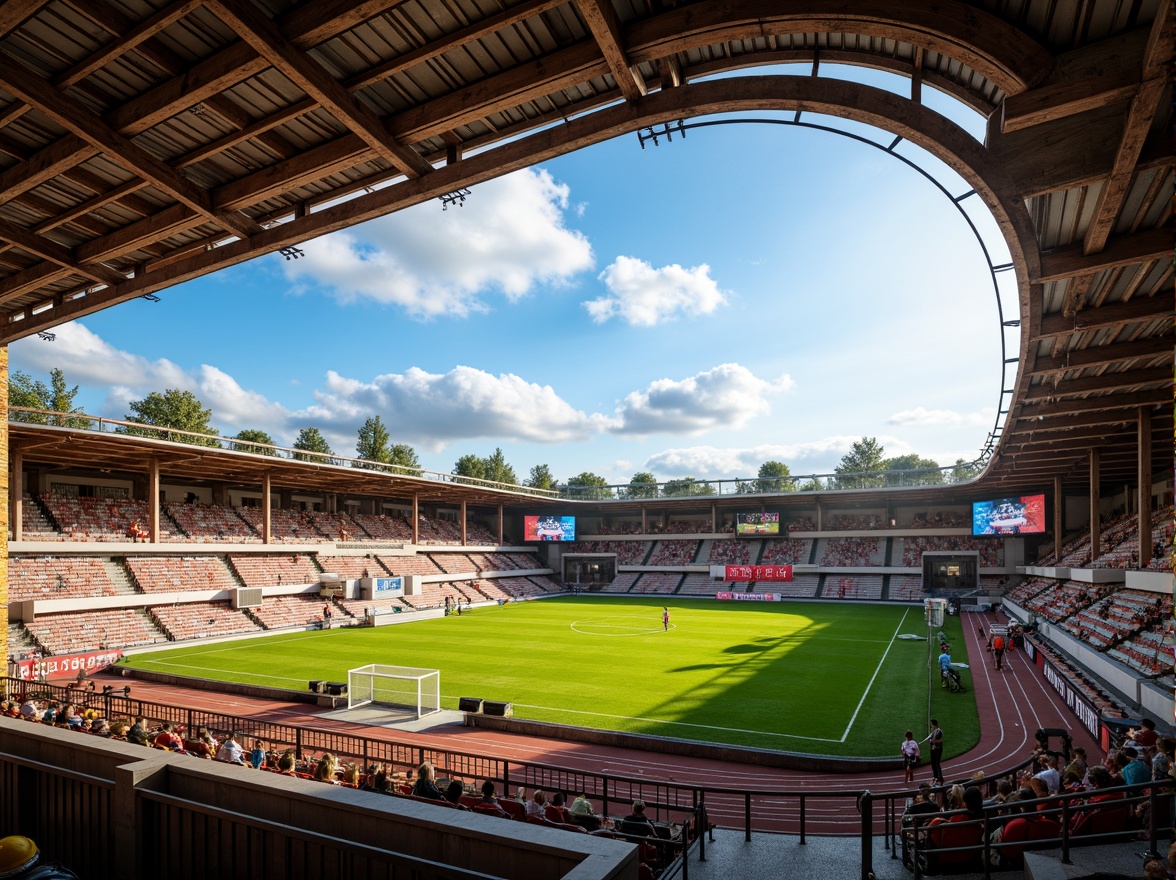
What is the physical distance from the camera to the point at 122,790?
5438 millimetres

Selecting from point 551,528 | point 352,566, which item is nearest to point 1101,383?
point 352,566

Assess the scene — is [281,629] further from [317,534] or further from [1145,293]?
[1145,293]

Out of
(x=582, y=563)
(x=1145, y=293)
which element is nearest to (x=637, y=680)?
(x=1145, y=293)

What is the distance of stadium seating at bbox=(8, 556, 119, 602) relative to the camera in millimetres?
29547

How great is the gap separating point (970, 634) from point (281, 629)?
36491 mm

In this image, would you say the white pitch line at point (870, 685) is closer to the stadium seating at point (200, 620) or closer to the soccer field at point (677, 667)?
the soccer field at point (677, 667)

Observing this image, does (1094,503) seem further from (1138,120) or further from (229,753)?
(229,753)

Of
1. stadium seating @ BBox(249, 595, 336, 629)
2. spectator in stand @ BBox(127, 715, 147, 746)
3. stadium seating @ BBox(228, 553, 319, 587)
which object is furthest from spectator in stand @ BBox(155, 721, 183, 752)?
stadium seating @ BBox(228, 553, 319, 587)

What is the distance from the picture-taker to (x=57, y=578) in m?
30.9

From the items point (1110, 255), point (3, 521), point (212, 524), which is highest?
point (1110, 255)

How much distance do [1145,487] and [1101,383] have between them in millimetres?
9128

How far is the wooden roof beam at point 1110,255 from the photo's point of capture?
361 inches

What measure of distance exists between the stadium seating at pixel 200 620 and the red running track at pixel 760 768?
481 inches

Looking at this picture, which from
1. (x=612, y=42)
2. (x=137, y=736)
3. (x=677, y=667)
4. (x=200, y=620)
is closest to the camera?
(x=612, y=42)
